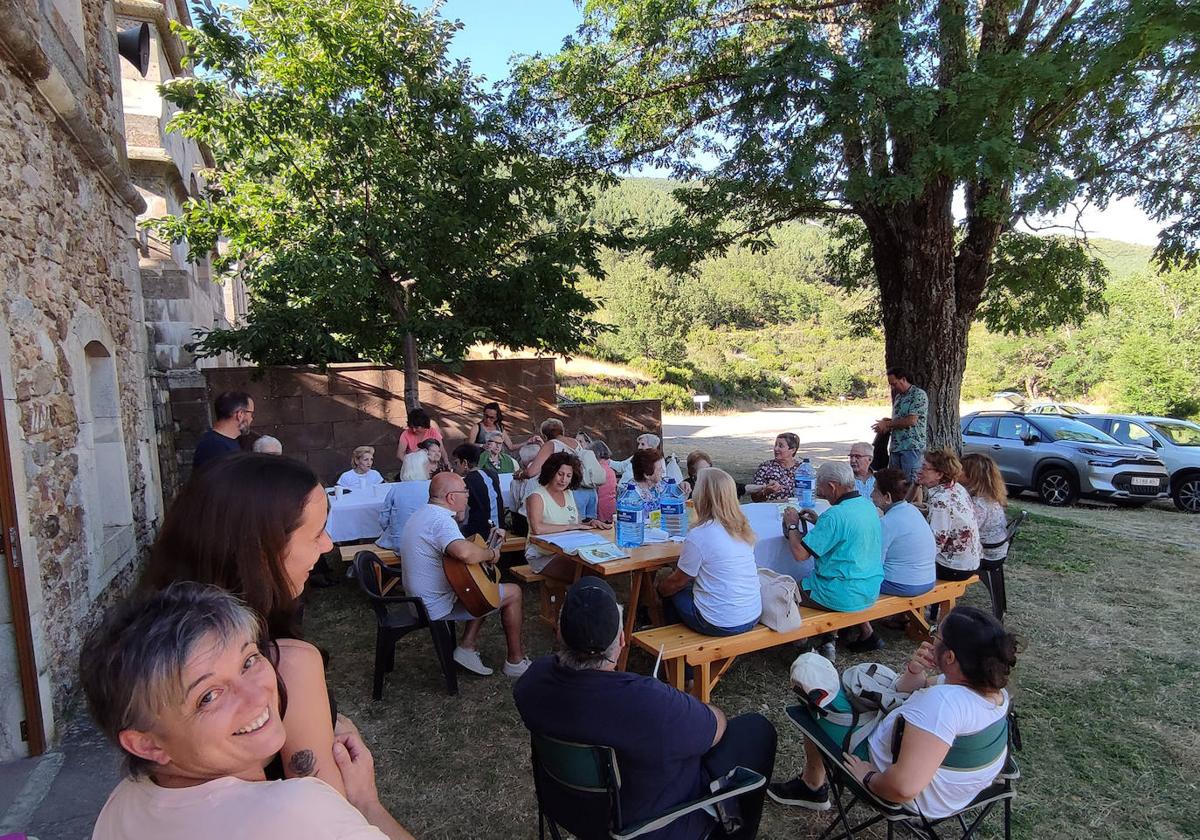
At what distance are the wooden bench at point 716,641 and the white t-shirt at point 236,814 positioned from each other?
2564 mm

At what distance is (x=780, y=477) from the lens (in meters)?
5.85

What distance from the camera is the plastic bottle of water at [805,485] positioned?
5477 millimetres

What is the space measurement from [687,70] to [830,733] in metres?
8.64

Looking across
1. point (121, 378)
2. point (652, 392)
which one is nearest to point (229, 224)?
point (121, 378)

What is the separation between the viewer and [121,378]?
5.41 meters

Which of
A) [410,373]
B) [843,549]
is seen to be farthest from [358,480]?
[843,549]

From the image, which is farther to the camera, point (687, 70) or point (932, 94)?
point (687, 70)

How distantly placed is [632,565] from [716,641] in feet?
2.42

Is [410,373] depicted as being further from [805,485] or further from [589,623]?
[589,623]

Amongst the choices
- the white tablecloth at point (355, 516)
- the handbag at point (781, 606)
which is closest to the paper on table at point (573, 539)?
the handbag at point (781, 606)

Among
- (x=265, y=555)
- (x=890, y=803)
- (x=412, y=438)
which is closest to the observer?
(x=265, y=555)

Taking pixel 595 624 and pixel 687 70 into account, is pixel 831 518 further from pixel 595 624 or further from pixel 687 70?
pixel 687 70

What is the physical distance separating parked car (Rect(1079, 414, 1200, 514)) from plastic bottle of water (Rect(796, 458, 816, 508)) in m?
7.78

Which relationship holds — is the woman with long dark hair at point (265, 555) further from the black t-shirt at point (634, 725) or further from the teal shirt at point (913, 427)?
the teal shirt at point (913, 427)
